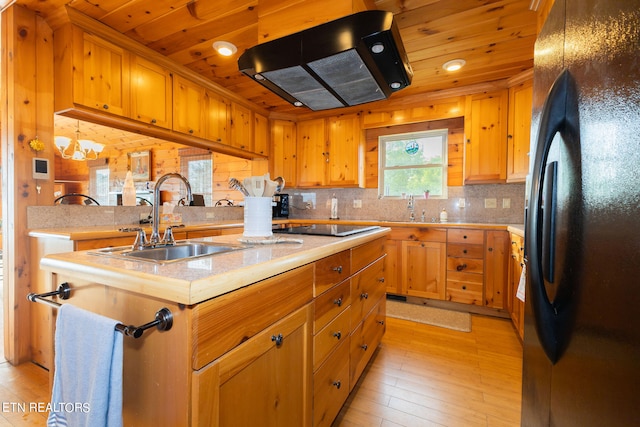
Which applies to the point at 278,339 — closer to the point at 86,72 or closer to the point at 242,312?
the point at 242,312

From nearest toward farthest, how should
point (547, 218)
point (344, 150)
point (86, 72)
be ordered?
point (547, 218)
point (86, 72)
point (344, 150)

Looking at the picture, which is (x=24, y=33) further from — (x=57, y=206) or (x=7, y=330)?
(x=7, y=330)

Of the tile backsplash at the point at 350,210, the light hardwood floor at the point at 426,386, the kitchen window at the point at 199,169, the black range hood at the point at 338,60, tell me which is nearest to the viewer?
the black range hood at the point at 338,60

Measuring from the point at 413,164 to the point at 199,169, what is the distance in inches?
143

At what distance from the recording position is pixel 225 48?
2506 millimetres

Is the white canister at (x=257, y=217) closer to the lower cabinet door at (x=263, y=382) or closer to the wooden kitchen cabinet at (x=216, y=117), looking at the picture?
the lower cabinet door at (x=263, y=382)

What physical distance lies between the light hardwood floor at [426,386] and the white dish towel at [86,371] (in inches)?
42.4

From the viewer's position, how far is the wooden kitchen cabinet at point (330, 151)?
12.6 ft

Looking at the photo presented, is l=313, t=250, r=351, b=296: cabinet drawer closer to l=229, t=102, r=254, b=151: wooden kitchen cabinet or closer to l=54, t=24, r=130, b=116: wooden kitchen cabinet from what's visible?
l=54, t=24, r=130, b=116: wooden kitchen cabinet

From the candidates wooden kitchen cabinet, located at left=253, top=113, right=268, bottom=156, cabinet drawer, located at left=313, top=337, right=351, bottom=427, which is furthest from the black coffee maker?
cabinet drawer, located at left=313, top=337, right=351, bottom=427

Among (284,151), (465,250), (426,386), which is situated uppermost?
(284,151)

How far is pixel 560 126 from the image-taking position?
0.61 metres

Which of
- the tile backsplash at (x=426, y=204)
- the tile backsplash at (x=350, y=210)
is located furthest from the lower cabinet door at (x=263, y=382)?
the tile backsplash at (x=426, y=204)

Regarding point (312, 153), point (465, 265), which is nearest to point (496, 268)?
point (465, 265)
